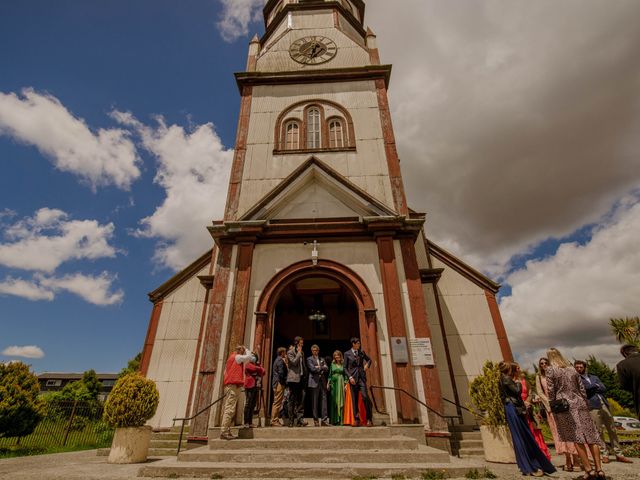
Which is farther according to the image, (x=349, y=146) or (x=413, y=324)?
(x=349, y=146)

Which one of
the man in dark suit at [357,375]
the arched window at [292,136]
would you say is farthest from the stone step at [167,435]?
the arched window at [292,136]

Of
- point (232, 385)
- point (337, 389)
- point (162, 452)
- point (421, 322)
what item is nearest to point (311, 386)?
point (337, 389)

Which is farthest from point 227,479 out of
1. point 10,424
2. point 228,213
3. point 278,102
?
point 278,102

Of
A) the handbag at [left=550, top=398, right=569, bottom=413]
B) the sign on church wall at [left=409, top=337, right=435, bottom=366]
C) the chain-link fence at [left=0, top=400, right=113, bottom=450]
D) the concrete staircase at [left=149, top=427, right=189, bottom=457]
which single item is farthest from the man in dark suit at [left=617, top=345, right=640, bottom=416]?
the chain-link fence at [left=0, top=400, right=113, bottom=450]

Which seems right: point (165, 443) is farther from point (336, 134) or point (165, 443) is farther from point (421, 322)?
point (336, 134)

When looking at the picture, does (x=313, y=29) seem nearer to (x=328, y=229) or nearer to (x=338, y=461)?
(x=328, y=229)

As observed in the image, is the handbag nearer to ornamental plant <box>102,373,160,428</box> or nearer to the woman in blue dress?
the woman in blue dress

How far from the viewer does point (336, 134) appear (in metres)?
14.6

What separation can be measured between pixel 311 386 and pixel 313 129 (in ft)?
34.7

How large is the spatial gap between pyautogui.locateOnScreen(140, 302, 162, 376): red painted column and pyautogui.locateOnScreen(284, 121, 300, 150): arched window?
835 cm

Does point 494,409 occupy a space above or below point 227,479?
above

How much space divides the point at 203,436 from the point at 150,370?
526 centimetres

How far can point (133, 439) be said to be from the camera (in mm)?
7609

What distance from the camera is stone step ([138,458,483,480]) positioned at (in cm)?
519
